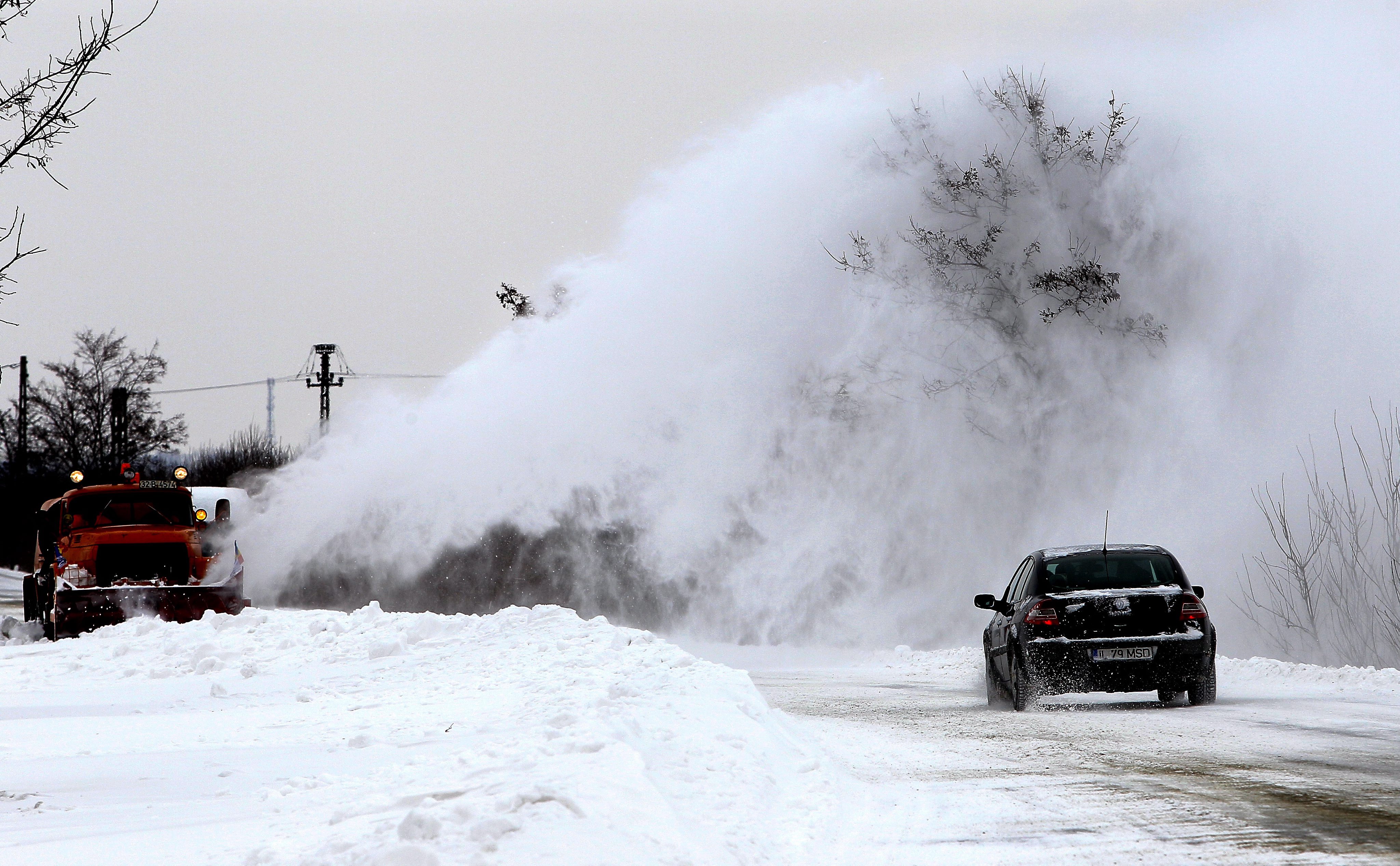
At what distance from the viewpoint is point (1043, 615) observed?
12531mm

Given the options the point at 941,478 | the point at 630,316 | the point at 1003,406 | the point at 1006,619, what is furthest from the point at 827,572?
the point at 1006,619

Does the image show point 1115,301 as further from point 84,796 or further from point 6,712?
point 84,796

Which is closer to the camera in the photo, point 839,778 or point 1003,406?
point 839,778

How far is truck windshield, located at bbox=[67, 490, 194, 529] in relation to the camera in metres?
20.8

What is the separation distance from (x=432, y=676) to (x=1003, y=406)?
1563 centimetres

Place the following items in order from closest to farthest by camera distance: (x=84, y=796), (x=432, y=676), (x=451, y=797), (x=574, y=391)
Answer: (x=451, y=797), (x=84, y=796), (x=432, y=676), (x=574, y=391)

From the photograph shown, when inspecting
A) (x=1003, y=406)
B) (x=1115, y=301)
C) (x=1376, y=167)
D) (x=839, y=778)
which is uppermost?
(x=1376, y=167)

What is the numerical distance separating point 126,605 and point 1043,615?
13.4 metres

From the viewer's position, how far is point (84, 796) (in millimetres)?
7492

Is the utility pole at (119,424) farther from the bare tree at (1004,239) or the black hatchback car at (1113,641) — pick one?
the black hatchback car at (1113,641)

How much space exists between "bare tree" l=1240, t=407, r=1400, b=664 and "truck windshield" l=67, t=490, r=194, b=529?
612 inches

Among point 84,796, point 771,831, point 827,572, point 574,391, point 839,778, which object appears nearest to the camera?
point 771,831

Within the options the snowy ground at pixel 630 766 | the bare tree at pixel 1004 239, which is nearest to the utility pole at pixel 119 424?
the bare tree at pixel 1004 239

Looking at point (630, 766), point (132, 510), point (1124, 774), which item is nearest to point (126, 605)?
point (132, 510)
